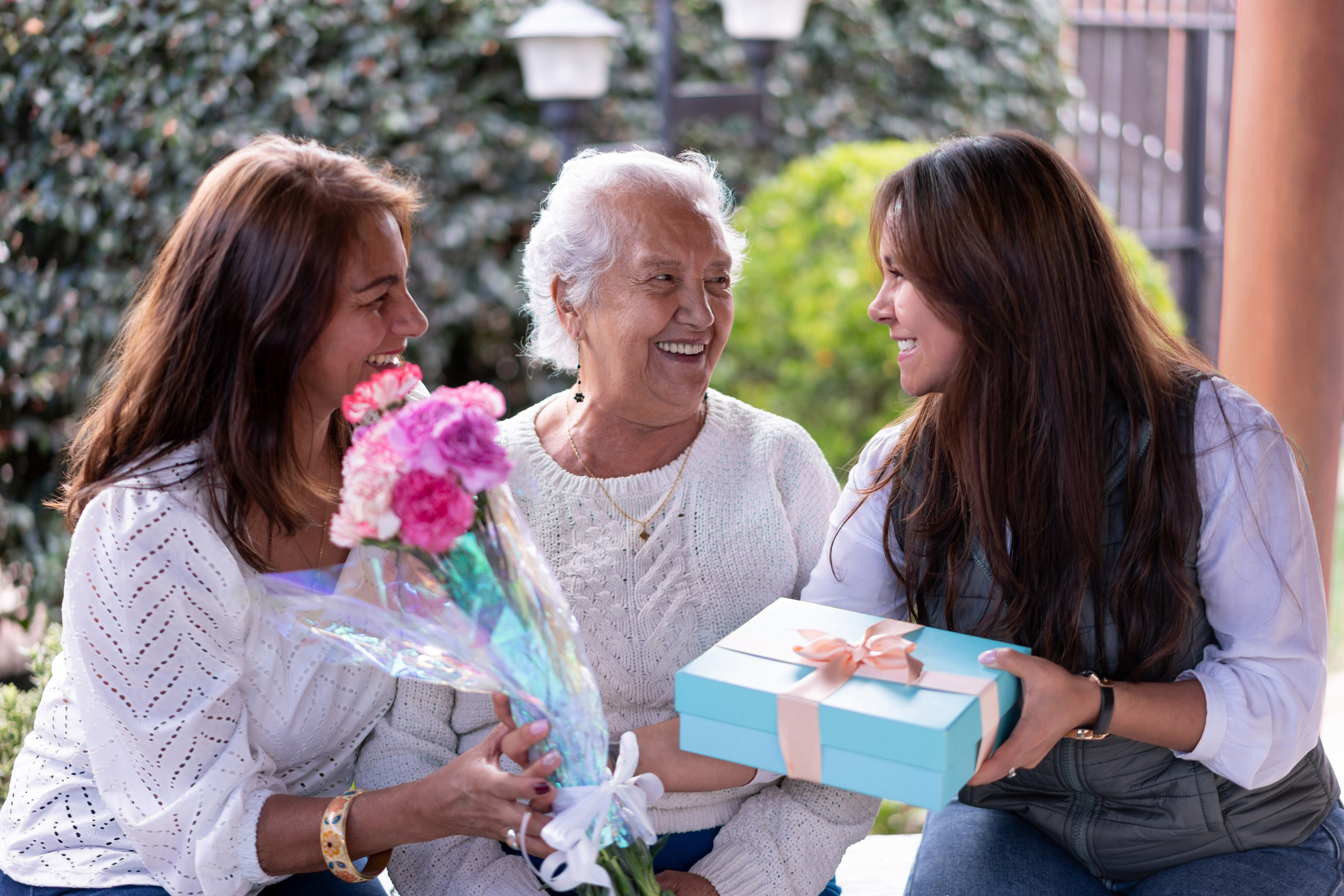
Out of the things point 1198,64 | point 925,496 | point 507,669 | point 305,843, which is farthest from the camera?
point 1198,64

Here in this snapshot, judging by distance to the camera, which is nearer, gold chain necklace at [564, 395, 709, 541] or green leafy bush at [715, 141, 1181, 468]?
gold chain necklace at [564, 395, 709, 541]

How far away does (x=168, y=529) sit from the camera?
6.04 feet

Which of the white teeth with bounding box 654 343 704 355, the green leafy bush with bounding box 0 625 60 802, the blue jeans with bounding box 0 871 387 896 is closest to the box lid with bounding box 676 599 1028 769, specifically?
the white teeth with bounding box 654 343 704 355

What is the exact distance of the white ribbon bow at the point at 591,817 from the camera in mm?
1619

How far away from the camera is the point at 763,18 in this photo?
5375mm

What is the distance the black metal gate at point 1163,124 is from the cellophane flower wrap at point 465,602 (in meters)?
7.11

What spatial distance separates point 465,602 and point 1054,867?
110cm

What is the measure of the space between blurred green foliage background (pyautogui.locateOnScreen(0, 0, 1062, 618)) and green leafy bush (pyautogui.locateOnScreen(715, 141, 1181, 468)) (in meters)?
0.94

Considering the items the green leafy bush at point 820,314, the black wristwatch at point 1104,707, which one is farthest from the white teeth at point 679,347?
the green leafy bush at point 820,314

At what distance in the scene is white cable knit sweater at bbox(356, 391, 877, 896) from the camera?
2.05 metres

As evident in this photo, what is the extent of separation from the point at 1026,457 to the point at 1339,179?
1.28m

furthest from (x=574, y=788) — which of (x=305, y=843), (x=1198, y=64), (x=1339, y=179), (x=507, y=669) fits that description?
(x=1198, y=64)

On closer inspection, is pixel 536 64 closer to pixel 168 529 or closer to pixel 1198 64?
pixel 168 529

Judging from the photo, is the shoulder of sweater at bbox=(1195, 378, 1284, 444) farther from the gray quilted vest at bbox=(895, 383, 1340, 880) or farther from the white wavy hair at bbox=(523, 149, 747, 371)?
the white wavy hair at bbox=(523, 149, 747, 371)
